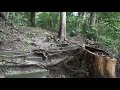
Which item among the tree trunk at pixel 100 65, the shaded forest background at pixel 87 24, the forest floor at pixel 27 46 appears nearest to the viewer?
the tree trunk at pixel 100 65

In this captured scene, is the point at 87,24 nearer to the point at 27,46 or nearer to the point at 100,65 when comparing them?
the point at 27,46

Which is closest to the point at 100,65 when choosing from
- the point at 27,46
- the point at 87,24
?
the point at 27,46

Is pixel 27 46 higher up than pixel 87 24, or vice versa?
pixel 87 24

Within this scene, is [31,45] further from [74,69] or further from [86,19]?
[86,19]

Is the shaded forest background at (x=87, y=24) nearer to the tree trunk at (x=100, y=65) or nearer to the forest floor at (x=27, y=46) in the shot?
the forest floor at (x=27, y=46)

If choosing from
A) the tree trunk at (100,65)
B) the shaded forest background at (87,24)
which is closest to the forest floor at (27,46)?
the shaded forest background at (87,24)

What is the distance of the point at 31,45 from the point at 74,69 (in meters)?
2.41

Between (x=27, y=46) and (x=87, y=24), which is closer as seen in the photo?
(x=27, y=46)

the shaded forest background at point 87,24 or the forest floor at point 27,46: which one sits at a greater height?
the shaded forest background at point 87,24

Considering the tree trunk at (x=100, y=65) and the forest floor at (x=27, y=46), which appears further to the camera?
the forest floor at (x=27, y=46)

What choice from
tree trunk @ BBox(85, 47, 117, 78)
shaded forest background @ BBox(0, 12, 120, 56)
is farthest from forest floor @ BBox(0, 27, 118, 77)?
tree trunk @ BBox(85, 47, 117, 78)
